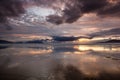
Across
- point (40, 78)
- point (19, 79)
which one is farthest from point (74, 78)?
point (19, 79)

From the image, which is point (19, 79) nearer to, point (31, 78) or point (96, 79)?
point (31, 78)

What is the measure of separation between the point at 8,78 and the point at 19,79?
1184 mm

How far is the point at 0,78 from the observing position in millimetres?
16625

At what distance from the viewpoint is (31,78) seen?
1661cm

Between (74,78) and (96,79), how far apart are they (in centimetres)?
191

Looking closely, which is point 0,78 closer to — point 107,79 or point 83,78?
point 83,78

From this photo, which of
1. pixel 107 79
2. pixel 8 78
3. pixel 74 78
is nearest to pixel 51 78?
pixel 74 78

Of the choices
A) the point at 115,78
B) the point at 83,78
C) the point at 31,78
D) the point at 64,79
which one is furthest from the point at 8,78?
the point at 115,78

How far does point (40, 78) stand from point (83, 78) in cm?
382

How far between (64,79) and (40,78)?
216 centimetres

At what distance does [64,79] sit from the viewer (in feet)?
52.5

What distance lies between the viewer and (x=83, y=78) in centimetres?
1677

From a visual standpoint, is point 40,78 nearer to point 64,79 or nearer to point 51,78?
point 51,78

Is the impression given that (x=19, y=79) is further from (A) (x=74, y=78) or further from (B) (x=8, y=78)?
(A) (x=74, y=78)
